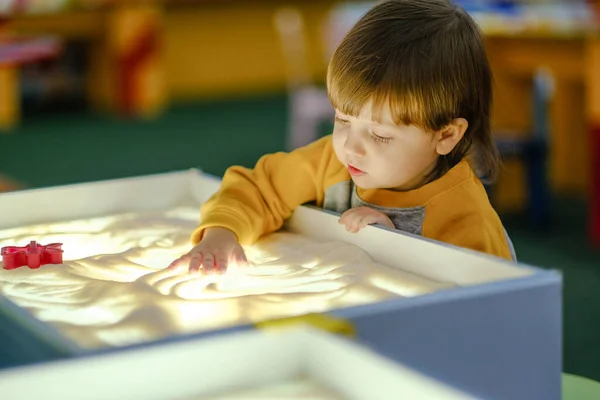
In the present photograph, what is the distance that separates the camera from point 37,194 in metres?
1.39

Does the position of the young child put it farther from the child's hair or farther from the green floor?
the green floor

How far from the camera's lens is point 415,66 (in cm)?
120

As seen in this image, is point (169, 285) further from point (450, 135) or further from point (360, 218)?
point (450, 135)

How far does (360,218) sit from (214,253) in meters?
0.17

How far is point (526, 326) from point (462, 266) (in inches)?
5.2

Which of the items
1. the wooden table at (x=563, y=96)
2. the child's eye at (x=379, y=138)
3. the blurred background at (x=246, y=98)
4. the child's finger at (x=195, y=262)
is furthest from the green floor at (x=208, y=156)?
the child's finger at (x=195, y=262)

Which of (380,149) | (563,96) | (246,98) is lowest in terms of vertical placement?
(246,98)

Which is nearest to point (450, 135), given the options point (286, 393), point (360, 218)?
point (360, 218)

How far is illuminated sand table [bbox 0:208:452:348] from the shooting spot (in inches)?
35.7

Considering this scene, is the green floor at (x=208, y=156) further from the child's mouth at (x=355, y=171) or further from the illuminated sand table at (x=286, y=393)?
the illuminated sand table at (x=286, y=393)

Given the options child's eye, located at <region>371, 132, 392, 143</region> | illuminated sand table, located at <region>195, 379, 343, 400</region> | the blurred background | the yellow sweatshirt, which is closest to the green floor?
the blurred background

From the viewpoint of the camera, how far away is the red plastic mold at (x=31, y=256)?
1127mm

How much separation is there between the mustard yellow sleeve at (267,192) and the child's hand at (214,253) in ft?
0.09

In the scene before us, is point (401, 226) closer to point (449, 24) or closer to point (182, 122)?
point (449, 24)
